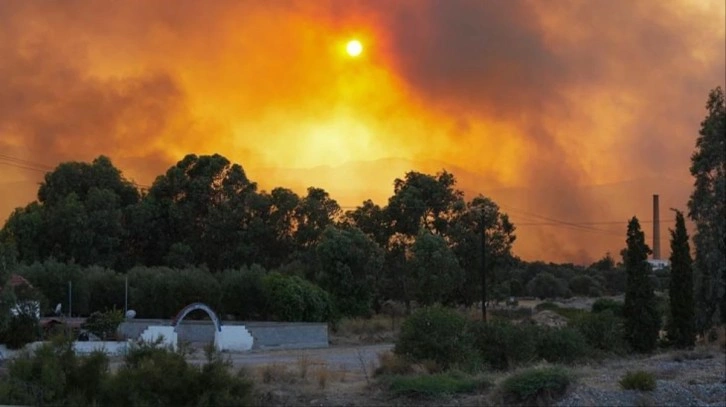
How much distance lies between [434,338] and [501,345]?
4308 millimetres

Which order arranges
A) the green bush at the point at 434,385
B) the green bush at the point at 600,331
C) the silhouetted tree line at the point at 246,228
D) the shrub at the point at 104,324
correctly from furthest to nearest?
1. the silhouetted tree line at the point at 246,228
2. the shrub at the point at 104,324
3. the green bush at the point at 600,331
4. the green bush at the point at 434,385

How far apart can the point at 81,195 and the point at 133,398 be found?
66.8 m

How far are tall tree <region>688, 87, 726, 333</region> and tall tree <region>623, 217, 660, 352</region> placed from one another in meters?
6.74

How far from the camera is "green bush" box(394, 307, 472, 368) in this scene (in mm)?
25375

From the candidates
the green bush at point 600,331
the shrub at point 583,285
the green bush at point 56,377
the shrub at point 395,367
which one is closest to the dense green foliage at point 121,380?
the green bush at point 56,377

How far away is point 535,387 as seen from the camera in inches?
714

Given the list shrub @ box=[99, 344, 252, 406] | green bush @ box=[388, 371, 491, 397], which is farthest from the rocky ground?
shrub @ box=[99, 344, 252, 406]

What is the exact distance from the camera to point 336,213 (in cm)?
8206

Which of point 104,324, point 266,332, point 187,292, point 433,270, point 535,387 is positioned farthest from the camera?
point 433,270

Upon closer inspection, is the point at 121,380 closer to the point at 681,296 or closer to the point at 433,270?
the point at 681,296

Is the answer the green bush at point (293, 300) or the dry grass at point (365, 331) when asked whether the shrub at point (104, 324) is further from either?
the dry grass at point (365, 331)

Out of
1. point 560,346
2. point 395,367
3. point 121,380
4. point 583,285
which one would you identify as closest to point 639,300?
point 560,346

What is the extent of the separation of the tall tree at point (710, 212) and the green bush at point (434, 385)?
28816mm

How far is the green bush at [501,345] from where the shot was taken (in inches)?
1118
